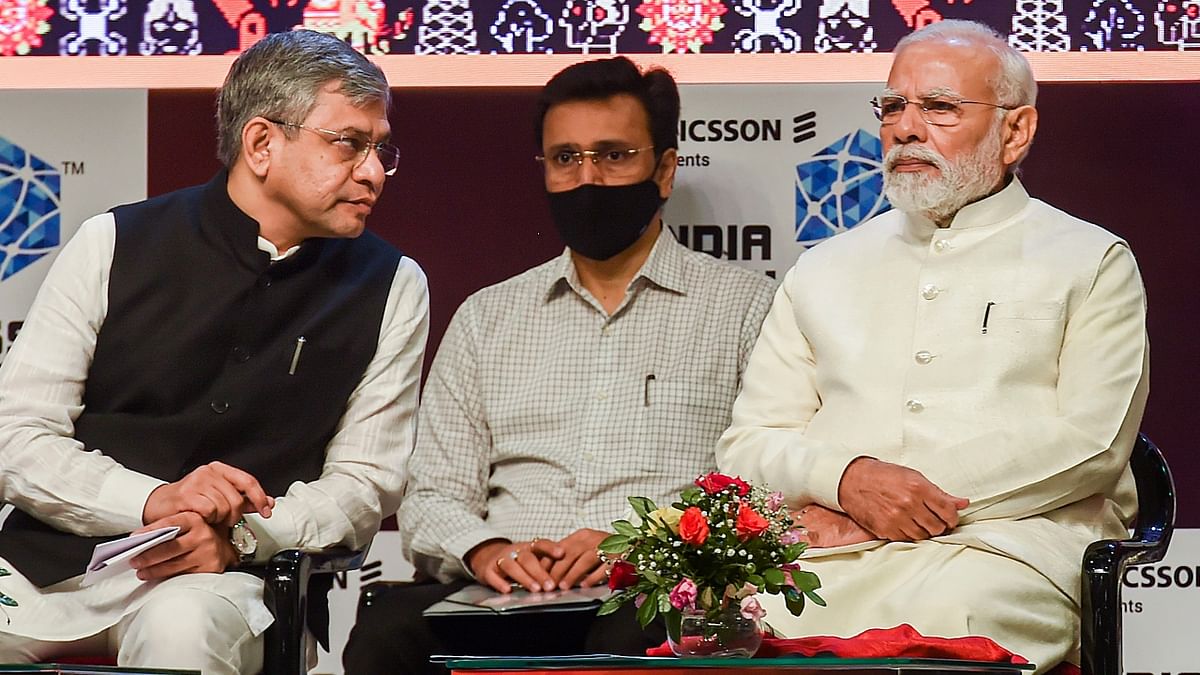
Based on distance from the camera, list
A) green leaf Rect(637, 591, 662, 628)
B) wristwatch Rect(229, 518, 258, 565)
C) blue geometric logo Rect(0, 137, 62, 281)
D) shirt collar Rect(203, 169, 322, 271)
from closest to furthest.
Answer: green leaf Rect(637, 591, 662, 628)
wristwatch Rect(229, 518, 258, 565)
shirt collar Rect(203, 169, 322, 271)
blue geometric logo Rect(0, 137, 62, 281)

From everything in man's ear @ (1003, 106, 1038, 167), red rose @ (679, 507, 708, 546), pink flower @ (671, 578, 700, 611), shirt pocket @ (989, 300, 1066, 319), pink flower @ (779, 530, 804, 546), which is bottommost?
pink flower @ (671, 578, 700, 611)

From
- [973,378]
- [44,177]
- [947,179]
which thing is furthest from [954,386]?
[44,177]

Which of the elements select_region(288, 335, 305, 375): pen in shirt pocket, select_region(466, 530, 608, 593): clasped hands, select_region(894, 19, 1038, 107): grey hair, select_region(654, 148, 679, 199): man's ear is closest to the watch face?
select_region(288, 335, 305, 375): pen in shirt pocket

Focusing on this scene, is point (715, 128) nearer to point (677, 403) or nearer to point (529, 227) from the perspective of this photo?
point (529, 227)

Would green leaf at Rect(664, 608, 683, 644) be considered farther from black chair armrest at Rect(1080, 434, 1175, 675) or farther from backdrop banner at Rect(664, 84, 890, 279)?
backdrop banner at Rect(664, 84, 890, 279)

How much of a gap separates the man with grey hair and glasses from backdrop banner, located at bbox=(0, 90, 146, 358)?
1070mm

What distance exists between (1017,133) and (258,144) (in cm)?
187

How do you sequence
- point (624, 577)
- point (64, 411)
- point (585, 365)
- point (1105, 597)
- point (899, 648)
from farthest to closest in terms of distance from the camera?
1. point (585, 365)
2. point (64, 411)
3. point (1105, 597)
4. point (624, 577)
5. point (899, 648)

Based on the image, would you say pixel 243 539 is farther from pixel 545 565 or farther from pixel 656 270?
pixel 656 270

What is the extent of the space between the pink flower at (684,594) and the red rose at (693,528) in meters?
0.07

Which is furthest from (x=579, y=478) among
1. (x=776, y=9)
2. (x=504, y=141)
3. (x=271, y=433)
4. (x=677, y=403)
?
(x=776, y=9)

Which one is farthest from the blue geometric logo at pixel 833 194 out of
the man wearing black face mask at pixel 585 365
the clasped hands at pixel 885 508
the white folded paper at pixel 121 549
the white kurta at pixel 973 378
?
the white folded paper at pixel 121 549

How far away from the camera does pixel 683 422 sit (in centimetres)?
439

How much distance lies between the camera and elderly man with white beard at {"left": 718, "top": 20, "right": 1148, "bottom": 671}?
143 inches
